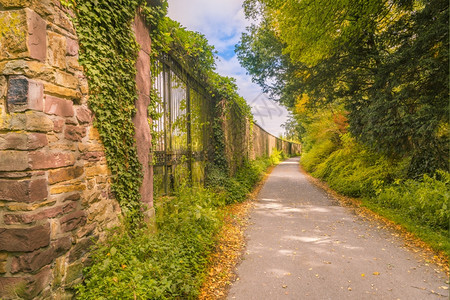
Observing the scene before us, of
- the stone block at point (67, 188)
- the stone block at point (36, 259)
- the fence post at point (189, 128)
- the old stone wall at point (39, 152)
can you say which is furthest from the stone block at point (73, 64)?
the fence post at point (189, 128)

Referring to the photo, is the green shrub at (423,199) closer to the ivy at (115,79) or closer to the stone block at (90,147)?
the ivy at (115,79)

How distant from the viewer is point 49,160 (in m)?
2.26

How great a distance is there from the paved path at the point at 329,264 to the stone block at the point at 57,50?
3183mm

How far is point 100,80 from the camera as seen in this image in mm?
2854

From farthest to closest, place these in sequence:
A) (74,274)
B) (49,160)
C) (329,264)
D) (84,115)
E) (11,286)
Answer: (329,264) < (84,115) < (74,274) < (49,160) < (11,286)

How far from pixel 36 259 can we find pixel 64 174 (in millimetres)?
779

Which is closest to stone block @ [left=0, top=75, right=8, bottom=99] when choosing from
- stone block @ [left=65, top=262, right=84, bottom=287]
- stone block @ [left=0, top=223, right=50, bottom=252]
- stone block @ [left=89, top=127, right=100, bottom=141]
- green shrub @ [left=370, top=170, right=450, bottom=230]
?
stone block @ [left=89, top=127, right=100, bottom=141]

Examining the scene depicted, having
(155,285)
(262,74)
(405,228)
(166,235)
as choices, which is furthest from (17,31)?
(262,74)

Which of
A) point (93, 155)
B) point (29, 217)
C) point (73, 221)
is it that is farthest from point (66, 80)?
point (73, 221)

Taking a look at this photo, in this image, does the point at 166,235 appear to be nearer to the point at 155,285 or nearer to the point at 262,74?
the point at 155,285

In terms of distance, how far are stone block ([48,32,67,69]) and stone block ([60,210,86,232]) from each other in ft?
4.91

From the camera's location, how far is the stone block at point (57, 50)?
7.48 feet

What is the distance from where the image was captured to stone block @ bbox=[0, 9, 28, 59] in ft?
6.75

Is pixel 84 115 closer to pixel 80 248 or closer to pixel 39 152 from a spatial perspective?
pixel 39 152
